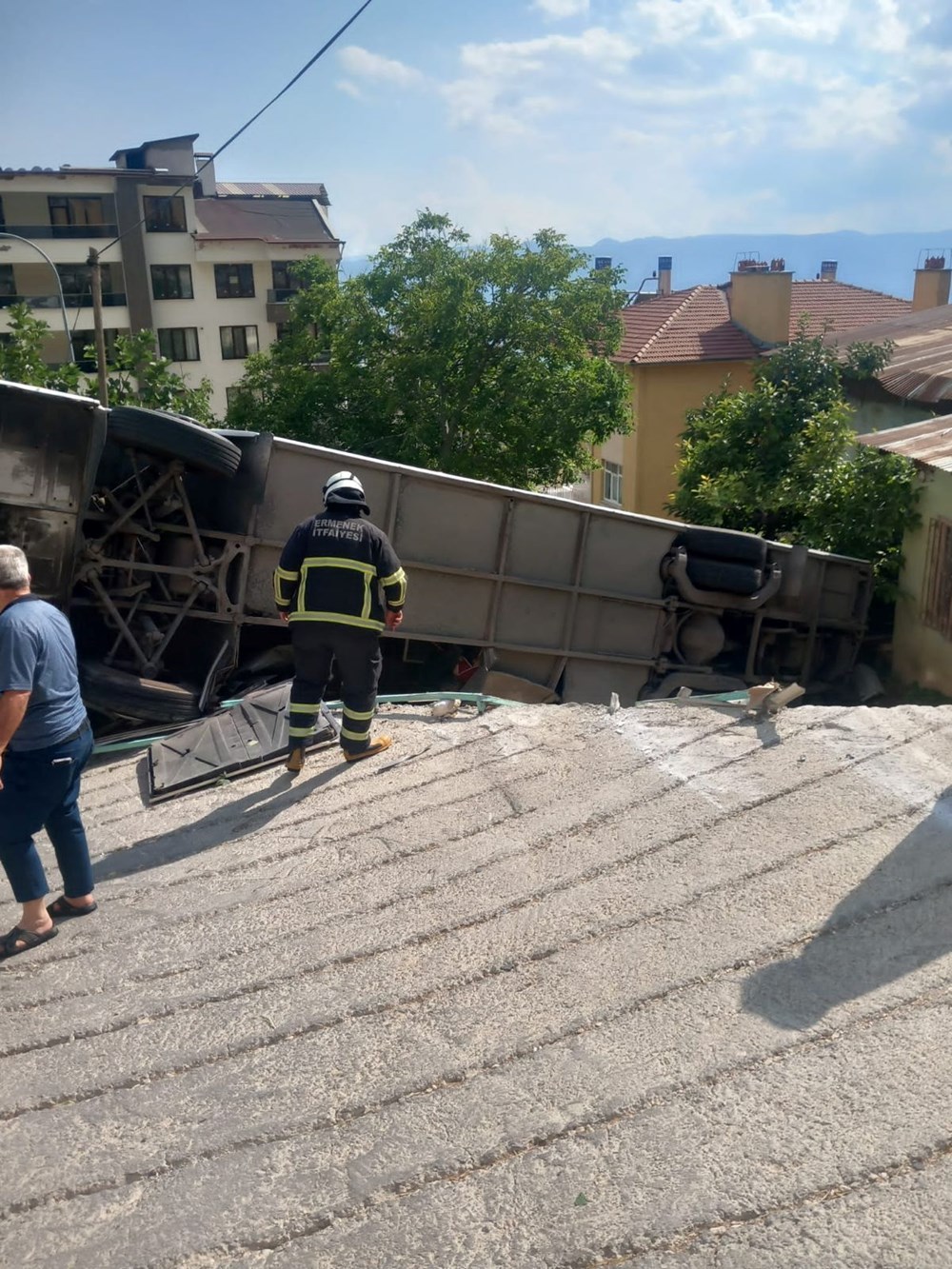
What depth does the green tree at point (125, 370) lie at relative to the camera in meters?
18.4

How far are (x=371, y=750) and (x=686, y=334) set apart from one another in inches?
885

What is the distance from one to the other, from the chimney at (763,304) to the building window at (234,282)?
830 inches

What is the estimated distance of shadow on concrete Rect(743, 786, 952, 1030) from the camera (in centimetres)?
323

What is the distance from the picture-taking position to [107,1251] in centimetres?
257

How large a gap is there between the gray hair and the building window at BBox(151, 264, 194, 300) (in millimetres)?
38107

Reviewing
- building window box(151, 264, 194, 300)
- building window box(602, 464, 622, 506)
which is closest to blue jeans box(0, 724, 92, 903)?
building window box(602, 464, 622, 506)

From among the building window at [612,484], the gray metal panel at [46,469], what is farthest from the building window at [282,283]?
the gray metal panel at [46,469]

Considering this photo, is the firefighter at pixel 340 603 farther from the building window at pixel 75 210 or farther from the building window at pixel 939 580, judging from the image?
the building window at pixel 75 210

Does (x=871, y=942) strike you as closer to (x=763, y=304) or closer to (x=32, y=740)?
(x=32, y=740)

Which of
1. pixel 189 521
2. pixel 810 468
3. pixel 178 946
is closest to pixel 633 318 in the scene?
pixel 810 468

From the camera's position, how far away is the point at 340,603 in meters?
5.13

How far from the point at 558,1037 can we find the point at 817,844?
1462 millimetres

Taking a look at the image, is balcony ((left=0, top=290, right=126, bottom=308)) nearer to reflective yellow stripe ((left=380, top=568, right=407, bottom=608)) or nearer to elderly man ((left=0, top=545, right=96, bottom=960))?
reflective yellow stripe ((left=380, top=568, right=407, bottom=608))

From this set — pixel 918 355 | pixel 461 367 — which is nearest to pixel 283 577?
pixel 918 355
